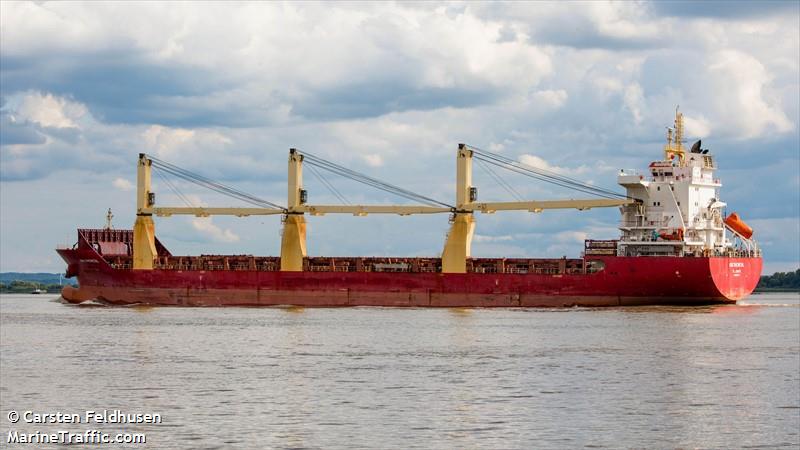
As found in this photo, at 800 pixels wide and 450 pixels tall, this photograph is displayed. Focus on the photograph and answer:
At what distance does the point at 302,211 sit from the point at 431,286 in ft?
30.6

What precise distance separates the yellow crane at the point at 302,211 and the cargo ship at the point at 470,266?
0.06 metres

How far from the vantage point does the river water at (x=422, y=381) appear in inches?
851

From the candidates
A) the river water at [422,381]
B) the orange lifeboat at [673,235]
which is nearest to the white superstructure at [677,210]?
the orange lifeboat at [673,235]

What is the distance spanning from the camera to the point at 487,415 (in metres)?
23.5

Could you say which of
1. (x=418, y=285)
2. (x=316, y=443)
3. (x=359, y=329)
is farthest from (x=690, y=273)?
(x=316, y=443)

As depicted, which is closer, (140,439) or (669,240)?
(140,439)

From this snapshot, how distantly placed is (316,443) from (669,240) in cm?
3931

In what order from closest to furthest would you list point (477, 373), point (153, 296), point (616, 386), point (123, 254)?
1. point (616, 386)
2. point (477, 373)
3. point (153, 296)
4. point (123, 254)

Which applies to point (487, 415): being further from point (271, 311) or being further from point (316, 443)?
point (271, 311)

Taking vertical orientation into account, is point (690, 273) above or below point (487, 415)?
above

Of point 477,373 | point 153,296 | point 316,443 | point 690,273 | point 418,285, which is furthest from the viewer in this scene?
point 153,296

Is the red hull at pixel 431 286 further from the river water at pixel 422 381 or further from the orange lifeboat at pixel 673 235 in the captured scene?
the river water at pixel 422 381

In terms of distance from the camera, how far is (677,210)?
189 ft

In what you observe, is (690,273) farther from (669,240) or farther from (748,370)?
(748,370)
